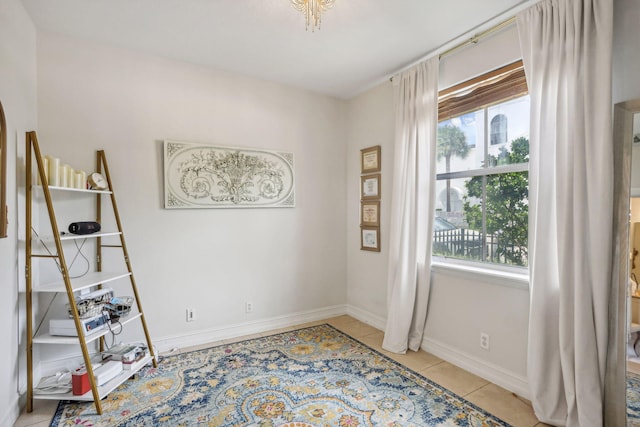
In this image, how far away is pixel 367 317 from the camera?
12.0 ft

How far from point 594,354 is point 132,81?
3.76 meters

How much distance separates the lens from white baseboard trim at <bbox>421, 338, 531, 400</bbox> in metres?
2.22

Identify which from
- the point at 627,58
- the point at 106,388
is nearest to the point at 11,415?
the point at 106,388

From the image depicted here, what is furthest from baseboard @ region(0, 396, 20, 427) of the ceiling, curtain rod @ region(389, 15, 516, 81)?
curtain rod @ region(389, 15, 516, 81)

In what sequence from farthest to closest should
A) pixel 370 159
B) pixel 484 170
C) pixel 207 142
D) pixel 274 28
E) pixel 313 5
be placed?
pixel 370 159 → pixel 207 142 → pixel 484 170 → pixel 274 28 → pixel 313 5

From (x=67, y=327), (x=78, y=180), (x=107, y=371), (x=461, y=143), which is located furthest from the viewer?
(x=461, y=143)

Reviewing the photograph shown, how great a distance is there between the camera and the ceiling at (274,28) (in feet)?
7.12

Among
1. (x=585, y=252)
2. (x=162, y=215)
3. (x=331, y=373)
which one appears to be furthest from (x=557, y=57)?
(x=162, y=215)

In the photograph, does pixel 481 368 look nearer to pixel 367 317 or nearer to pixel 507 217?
pixel 507 217

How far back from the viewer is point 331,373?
2.53 meters

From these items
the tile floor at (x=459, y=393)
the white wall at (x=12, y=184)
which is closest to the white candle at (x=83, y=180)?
the white wall at (x=12, y=184)

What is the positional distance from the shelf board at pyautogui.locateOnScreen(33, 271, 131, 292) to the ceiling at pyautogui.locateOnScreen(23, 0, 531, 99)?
1853mm

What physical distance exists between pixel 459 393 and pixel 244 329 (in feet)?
6.64

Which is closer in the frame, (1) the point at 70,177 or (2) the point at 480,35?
(1) the point at 70,177
